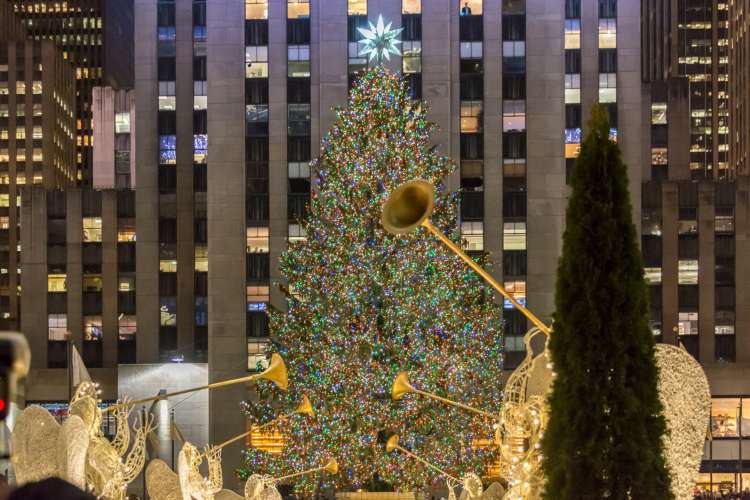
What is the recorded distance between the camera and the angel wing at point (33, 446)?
1125 centimetres

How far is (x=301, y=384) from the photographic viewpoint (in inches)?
1235

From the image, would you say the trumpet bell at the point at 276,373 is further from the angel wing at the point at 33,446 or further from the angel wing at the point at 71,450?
the angel wing at the point at 33,446

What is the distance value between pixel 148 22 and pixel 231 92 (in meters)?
6.23

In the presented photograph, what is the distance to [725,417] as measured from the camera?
51.2 metres

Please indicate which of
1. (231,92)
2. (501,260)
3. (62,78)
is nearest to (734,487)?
(501,260)

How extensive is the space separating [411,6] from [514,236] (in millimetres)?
12310

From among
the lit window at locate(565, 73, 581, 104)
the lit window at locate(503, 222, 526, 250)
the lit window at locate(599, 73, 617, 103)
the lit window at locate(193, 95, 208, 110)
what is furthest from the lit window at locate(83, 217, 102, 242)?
the lit window at locate(599, 73, 617, 103)

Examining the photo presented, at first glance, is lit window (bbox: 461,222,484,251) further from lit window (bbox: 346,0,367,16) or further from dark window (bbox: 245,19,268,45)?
dark window (bbox: 245,19,268,45)

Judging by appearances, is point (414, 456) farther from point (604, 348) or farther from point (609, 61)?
point (609, 61)

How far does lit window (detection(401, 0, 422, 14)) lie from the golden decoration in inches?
1627

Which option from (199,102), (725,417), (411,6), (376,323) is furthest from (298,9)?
(725,417)

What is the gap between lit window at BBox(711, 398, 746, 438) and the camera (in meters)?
50.6

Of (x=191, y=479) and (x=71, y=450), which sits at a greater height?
(x=71, y=450)

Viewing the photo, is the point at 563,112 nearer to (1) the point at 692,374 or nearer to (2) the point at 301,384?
(2) the point at 301,384
